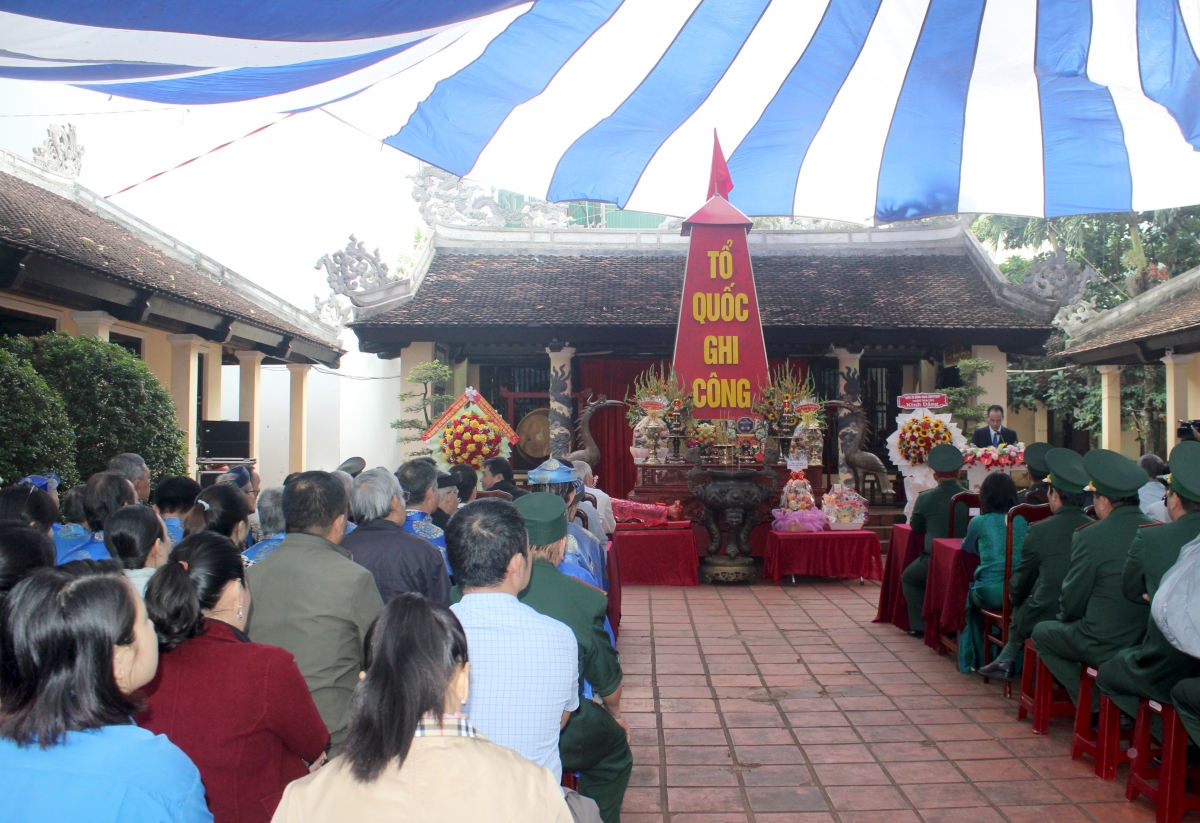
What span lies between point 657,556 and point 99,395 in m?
4.50

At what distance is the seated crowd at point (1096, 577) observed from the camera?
295 cm

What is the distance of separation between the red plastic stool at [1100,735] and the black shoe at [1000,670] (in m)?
0.70

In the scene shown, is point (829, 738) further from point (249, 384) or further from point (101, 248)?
point (249, 384)

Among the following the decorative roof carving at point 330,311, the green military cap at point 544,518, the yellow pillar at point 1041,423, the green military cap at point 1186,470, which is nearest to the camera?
the green military cap at point 544,518

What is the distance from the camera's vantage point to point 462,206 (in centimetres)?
1484

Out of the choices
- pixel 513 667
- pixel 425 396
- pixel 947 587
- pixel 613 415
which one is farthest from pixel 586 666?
pixel 613 415

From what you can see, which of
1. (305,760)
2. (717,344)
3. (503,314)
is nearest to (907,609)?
(717,344)

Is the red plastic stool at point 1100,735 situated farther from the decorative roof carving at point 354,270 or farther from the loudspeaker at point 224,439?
the decorative roof carving at point 354,270

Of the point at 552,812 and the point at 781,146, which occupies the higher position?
the point at 781,146

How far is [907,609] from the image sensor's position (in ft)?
19.5

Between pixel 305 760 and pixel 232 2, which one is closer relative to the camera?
pixel 305 760

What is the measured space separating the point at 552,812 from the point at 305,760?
2.82 feet

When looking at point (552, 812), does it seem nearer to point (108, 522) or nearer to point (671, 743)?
point (108, 522)

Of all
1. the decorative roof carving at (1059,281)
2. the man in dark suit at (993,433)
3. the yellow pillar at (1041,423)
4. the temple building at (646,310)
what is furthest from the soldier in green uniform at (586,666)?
the yellow pillar at (1041,423)
